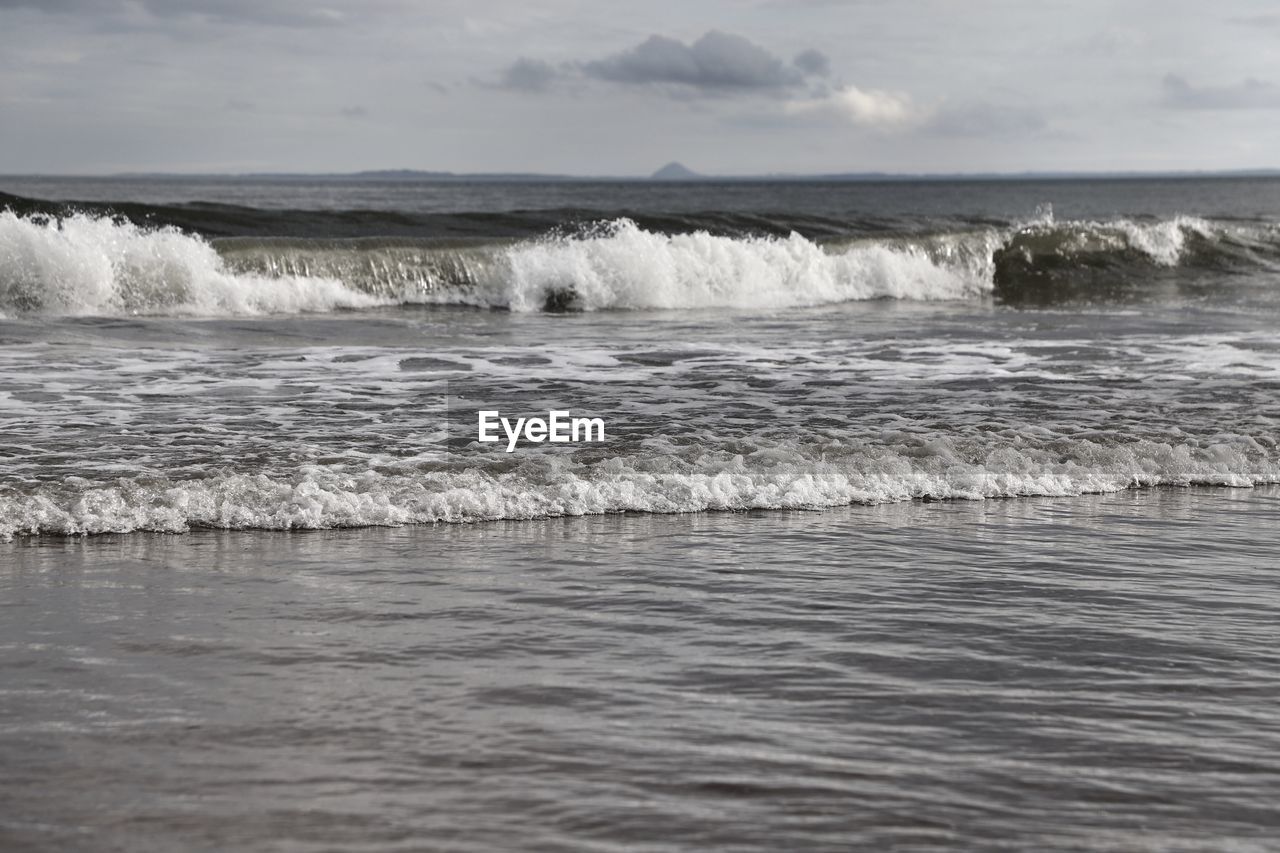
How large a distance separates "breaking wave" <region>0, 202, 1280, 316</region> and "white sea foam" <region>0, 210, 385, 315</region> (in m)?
0.02

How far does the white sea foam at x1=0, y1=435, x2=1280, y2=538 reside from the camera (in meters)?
5.95

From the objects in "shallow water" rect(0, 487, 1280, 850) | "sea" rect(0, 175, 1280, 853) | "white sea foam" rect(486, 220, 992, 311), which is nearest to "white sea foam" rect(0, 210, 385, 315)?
"white sea foam" rect(486, 220, 992, 311)

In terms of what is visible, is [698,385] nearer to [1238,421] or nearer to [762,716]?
[1238,421]

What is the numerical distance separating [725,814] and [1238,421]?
6.65 meters

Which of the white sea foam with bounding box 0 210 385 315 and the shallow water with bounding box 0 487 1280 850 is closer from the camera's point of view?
the shallow water with bounding box 0 487 1280 850

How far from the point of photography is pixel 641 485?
6652 mm

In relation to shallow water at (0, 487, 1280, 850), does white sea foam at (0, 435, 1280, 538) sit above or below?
above

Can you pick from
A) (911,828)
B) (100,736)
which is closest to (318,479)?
(100,736)

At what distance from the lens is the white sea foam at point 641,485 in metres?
5.95

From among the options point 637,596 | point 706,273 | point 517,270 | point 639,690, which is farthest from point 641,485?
point 706,273

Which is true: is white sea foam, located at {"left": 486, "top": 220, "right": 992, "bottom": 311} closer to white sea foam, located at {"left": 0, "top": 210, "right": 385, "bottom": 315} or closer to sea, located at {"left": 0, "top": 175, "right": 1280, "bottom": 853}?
white sea foam, located at {"left": 0, "top": 210, "right": 385, "bottom": 315}

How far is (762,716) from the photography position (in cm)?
372

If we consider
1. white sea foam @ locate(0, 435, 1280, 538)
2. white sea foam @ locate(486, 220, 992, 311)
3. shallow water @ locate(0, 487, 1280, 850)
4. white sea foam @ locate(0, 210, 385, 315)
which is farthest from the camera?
white sea foam @ locate(486, 220, 992, 311)

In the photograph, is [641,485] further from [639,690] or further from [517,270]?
[517,270]
